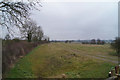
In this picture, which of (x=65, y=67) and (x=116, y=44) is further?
(x=116, y=44)

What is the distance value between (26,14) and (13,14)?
3.41ft

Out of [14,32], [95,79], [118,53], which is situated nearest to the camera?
[95,79]

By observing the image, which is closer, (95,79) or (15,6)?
(95,79)

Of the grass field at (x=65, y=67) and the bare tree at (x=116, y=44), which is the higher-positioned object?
the bare tree at (x=116, y=44)

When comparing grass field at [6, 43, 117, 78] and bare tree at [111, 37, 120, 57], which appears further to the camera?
bare tree at [111, 37, 120, 57]

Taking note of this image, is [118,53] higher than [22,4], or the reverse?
[22,4]

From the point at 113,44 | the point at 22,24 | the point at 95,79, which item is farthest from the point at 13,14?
the point at 113,44

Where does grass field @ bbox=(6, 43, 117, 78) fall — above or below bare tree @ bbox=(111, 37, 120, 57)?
below

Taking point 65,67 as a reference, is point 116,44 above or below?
above

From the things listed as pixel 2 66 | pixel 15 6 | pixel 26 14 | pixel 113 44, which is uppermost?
pixel 15 6

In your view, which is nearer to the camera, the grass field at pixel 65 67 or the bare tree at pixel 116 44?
the grass field at pixel 65 67

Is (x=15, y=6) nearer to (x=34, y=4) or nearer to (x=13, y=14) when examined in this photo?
(x=13, y=14)

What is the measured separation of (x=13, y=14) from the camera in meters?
7.98

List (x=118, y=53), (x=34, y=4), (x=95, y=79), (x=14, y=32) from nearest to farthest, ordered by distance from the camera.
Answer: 1. (x=95, y=79)
2. (x=34, y=4)
3. (x=14, y=32)
4. (x=118, y=53)
